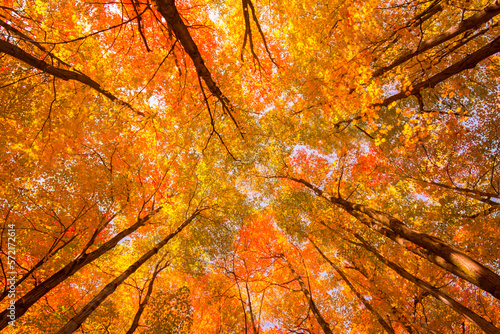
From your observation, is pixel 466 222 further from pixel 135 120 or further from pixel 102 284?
pixel 102 284

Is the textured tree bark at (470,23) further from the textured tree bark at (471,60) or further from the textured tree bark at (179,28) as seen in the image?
the textured tree bark at (179,28)

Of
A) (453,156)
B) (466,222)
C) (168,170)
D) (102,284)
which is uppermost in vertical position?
(453,156)

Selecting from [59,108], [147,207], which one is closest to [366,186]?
[147,207]

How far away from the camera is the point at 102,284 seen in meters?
Answer: 12.4

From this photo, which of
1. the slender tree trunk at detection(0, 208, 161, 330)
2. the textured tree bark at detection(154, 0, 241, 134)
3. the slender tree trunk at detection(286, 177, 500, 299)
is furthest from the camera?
the slender tree trunk at detection(0, 208, 161, 330)

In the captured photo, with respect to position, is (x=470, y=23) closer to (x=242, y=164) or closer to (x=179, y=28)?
(x=179, y=28)

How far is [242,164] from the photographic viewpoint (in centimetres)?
866

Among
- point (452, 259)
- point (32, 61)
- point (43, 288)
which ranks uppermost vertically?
point (32, 61)

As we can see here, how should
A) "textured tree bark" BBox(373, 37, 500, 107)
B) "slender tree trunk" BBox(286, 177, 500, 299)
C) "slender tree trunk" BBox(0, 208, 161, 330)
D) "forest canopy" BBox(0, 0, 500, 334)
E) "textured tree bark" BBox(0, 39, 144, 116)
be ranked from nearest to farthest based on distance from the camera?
"slender tree trunk" BBox(286, 177, 500, 299)
"textured tree bark" BBox(0, 39, 144, 116)
"slender tree trunk" BBox(0, 208, 161, 330)
"textured tree bark" BBox(373, 37, 500, 107)
"forest canopy" BBox(0, 0, 500, 334)

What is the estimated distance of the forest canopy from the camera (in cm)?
512

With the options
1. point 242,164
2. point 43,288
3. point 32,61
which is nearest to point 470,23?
point 242,164

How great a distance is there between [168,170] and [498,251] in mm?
14908

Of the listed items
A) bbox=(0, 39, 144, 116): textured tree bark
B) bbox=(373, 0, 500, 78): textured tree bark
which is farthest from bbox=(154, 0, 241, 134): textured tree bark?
bbox=(373, 0, 500, 78): textured tree bark

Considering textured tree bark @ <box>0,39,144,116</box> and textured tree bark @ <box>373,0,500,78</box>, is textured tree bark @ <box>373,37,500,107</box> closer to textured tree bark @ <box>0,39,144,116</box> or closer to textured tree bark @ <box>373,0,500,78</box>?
textured tree bark @ <box>373,0,500,78</box>
